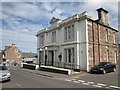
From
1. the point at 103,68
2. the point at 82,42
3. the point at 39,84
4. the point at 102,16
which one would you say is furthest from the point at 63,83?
the point at 102,16

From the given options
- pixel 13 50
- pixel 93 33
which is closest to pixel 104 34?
pixel 93 33

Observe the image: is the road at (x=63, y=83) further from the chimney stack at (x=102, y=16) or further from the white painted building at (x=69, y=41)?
the chimney stack at (x=102, y=16)

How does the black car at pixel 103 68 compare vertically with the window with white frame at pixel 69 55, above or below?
below

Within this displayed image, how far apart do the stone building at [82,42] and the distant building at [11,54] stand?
34.4 meters

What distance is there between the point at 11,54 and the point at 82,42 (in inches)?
1752

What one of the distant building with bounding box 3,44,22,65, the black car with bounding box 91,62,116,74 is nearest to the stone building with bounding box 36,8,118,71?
the black car with bounding box 91,62,116,74

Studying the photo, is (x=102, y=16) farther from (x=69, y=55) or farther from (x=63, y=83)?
(x=63, y=83)

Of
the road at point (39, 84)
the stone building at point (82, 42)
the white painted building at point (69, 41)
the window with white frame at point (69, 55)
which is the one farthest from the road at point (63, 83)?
the window with white frame at point (69, 55)

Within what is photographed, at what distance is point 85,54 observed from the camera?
54.4 ft

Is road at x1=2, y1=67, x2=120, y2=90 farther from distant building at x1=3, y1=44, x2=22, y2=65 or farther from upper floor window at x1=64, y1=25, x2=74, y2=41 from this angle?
distant building at x1=3, y1=44, x2=22, y2=65

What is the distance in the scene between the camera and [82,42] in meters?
17.1

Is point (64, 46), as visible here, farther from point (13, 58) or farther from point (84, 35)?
point (13, 58)

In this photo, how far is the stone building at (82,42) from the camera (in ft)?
55.7

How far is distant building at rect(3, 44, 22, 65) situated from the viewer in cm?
5244
